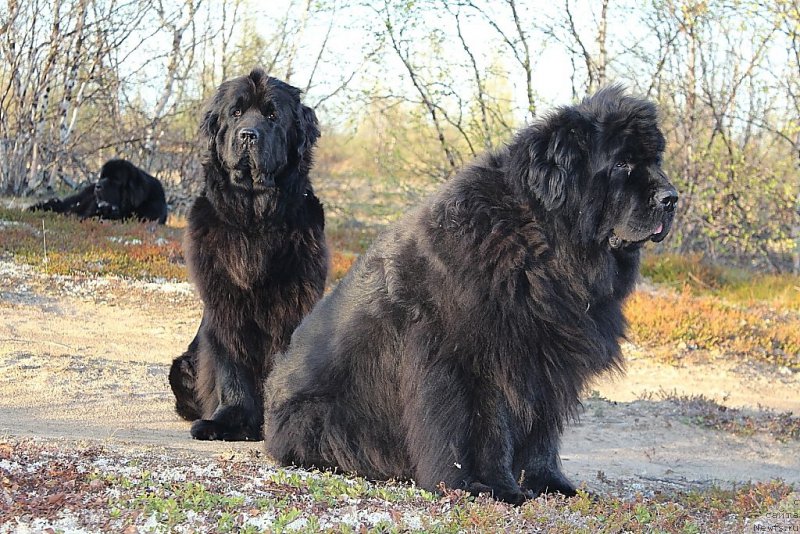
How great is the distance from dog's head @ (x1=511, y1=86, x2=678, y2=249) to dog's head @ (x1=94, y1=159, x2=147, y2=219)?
40.5ft

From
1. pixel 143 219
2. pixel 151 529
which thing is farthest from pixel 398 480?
pixel 143 219

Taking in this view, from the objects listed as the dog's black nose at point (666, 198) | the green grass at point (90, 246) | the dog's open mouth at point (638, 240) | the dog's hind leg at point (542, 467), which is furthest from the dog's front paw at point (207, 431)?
the green grass at point (90, 246)

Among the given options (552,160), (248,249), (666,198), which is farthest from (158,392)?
(666,198)

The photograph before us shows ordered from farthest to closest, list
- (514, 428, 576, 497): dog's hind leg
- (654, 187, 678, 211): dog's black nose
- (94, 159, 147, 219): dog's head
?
(94, 159, 147, 219): dog's head, (514, 428, 576, 497): dog's hind leg, (654, 187, 678, 211): dog's black nose

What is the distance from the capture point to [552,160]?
12.4 ft

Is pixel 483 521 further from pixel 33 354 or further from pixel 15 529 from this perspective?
pixel 33 354

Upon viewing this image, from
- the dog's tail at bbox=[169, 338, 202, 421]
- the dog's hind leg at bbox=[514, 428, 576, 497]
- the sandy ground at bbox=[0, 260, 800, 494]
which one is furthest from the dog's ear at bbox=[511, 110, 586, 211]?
the dog's tail at bbox=[169, 338, 202, 421]

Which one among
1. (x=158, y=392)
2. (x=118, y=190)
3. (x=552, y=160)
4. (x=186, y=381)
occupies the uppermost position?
(x=552, y=160)

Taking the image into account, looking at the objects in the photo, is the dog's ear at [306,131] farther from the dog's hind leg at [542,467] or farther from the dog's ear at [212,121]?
the dog's hind leg at [542,467]

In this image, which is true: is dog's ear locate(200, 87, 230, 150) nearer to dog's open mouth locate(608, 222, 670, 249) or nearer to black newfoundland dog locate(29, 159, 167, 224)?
dog's open mouth locate(608, 222, 670, 249)

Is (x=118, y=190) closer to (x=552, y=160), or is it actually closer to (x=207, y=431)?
(x=207, y=431)

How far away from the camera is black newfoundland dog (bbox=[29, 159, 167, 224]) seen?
14789 mm

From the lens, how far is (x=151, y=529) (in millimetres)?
2938

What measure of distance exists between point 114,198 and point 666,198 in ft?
42.3
